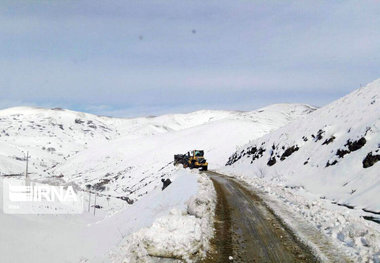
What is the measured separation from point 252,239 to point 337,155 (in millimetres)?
12747

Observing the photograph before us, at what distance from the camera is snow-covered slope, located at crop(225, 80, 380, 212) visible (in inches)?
558

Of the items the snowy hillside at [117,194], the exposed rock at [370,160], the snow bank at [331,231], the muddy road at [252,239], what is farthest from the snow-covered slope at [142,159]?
the snow bank at [331,231]

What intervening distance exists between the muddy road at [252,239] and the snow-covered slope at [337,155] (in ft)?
17.0

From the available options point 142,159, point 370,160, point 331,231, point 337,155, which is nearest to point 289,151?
point 337,155

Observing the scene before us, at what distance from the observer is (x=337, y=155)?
1808 cm

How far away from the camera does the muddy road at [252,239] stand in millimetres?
7047

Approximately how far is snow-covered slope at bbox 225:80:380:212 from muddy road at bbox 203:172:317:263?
17.0ft

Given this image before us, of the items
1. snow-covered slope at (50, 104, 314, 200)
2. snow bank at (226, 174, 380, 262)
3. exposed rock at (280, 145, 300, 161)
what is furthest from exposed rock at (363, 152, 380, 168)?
snow-covered slope at (50, 104, 314, 200)

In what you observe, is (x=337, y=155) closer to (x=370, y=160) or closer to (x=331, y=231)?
(x=370, y=160)

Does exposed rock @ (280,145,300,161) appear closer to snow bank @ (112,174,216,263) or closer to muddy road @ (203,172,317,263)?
muddy road @ (203,172,317,263)

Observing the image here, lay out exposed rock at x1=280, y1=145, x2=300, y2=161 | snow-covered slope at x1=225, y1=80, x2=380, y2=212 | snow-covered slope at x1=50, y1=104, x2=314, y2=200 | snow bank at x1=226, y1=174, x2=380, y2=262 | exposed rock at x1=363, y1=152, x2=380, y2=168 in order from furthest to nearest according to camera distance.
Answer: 1. snow-covered slope at x1=50, y1=104, x2=314, y2=200
2. exposed rock at x1=280, y1=145, x2=300, y2=161
3. exposed rock at x1=363, y1=152, x2=380, y2=168
4. snow-covered slope at x1=225, y1=80, x2=380, y2=212
5. snow bank at x1=226, y1=174, x2=380, y2=262

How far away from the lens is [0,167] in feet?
361

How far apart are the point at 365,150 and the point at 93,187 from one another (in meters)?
65.2

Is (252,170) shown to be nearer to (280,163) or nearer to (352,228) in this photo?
(280,163)
